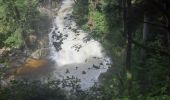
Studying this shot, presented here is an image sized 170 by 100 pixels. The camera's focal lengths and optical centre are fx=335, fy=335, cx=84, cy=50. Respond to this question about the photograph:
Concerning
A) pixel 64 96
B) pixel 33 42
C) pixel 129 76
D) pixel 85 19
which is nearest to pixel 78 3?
pixel 85 19

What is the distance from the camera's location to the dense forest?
12.6 m

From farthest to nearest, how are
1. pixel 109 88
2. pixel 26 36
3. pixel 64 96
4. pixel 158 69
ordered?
pixel 26 36 < pixel 64 96 < pixel 109 88 < pixel 158 69

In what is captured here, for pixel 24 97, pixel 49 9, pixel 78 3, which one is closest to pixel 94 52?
pixel 78 3

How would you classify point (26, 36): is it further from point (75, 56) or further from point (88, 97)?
point (88, 97)

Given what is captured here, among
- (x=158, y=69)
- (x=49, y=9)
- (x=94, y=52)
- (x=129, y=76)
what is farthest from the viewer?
(x=49, y=9)

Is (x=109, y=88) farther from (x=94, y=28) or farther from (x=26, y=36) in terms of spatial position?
(x=26, y=36)

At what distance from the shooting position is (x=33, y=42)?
142 ft

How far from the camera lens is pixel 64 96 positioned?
1788 cm

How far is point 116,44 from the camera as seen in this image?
27125 mm

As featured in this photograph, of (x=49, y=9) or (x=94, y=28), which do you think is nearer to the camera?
(x=94, y=28)

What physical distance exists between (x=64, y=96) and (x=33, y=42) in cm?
2630

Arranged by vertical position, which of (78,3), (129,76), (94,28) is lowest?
(129,76)

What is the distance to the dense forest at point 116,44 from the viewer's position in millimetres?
12617

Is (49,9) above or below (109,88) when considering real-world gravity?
above
